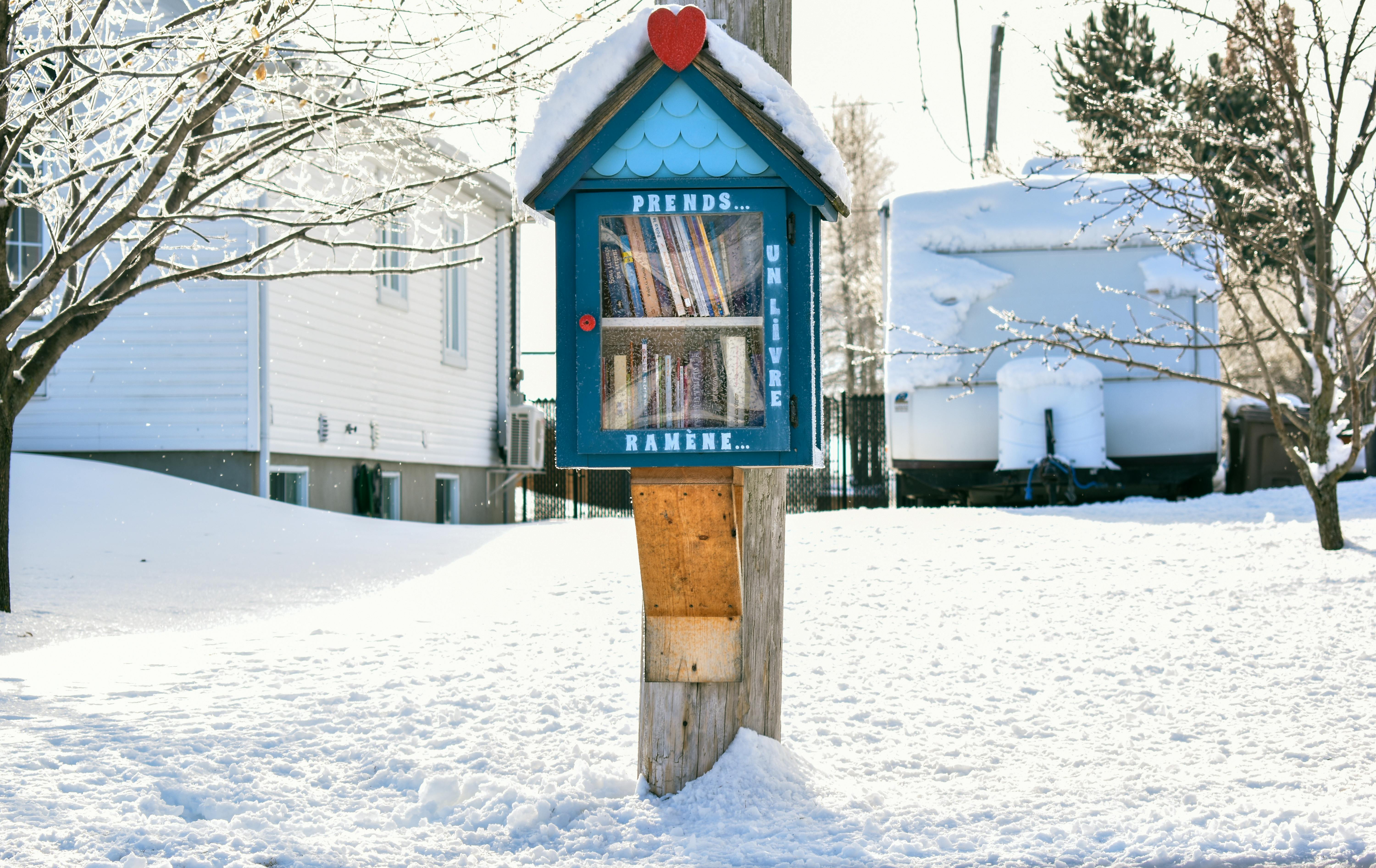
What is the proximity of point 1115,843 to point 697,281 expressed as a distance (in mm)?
1926

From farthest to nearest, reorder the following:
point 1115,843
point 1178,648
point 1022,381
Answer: point 1022,381 < point 1178,648 < point 1115,843

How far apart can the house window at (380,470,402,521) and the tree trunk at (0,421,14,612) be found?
340 inches

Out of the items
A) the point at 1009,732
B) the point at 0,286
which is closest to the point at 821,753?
the point at 1009,732

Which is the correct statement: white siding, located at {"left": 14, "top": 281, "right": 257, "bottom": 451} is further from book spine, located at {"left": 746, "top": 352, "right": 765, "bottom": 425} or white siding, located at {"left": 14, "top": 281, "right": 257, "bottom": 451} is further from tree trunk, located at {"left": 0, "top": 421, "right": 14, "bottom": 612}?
book spine, located at {"left": 746, "top": 352, "right": 765, "bottom": 425}

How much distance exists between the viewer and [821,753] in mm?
4098

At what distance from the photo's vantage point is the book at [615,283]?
320 centimetres

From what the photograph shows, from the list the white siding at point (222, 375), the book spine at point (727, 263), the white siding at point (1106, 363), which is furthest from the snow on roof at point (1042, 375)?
the book spine at point (727, 263)

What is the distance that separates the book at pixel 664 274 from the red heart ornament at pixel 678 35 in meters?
0.47

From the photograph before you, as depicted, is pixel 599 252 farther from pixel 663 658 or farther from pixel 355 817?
pixel 355 817

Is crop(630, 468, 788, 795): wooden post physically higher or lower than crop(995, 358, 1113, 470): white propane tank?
lower

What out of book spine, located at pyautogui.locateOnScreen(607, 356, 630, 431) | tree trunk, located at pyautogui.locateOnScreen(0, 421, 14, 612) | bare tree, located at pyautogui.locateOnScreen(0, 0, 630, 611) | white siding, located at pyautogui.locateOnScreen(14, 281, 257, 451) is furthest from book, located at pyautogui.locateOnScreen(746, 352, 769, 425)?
white siding, located at pyautogui.locateOnScreen(14, 281, 257, 451)

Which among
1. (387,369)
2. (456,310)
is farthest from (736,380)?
(456,310)

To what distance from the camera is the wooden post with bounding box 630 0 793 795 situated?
10.5ft

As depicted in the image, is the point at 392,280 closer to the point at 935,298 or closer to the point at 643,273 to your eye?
the point at 935,298
